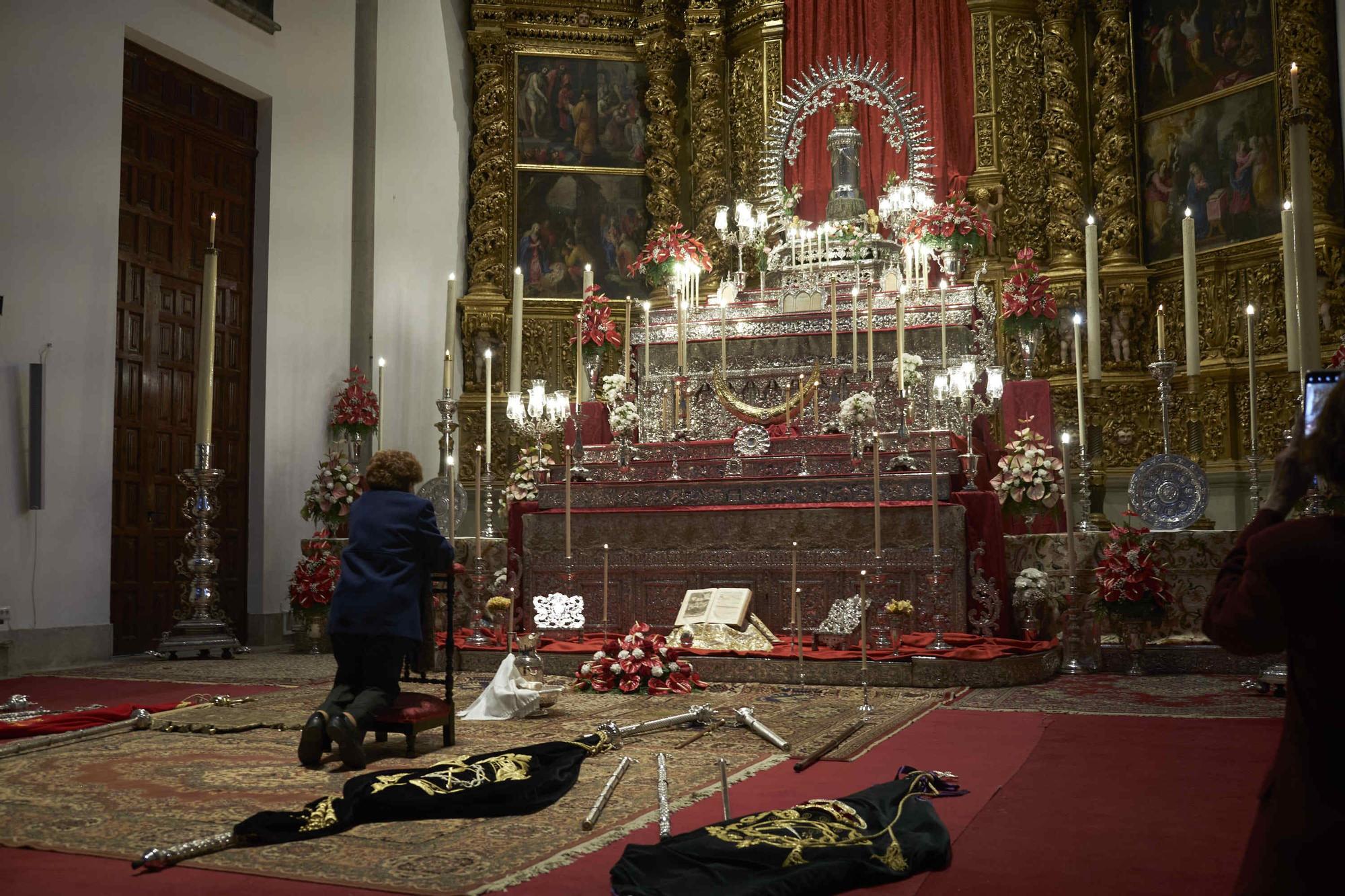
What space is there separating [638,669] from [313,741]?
2.82 m

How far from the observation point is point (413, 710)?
5676 mm

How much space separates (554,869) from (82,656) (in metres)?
7.96

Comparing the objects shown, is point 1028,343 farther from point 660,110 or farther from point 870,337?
point 660,110

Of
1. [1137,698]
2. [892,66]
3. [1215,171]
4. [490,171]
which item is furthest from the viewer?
[490,171]

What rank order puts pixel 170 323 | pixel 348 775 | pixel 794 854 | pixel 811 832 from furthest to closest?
1. pixel 170 323
2. pixel 348 775
3. pixel 811 832
4. pixel 794 854

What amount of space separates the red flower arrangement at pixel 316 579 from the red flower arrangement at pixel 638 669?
380 cm

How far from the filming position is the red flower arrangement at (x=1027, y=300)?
36.3 ft

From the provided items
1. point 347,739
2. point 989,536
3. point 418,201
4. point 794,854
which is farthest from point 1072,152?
point 794,854

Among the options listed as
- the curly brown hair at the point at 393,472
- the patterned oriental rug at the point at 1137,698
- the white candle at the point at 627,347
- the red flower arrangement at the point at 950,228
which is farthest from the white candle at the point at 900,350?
the curly brown hair at the point at 393,472

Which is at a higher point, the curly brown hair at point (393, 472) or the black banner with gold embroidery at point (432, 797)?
the curly brown hair at point (393, 472)

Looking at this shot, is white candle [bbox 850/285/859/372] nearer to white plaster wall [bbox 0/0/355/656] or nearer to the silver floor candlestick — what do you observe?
Result: the silver floor candlestick

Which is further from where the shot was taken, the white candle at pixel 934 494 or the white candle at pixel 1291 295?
the white candle at pixel 934 494

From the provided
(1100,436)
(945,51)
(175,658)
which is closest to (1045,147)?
(945,51)

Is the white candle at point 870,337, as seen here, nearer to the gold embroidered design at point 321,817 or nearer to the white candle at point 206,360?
the white candle at point 206,360
